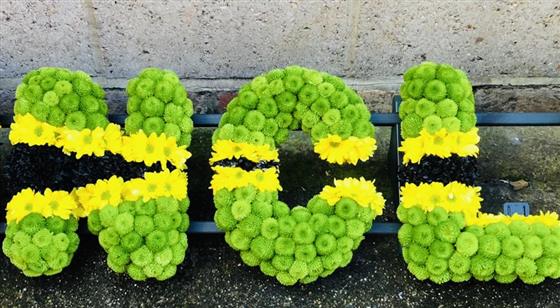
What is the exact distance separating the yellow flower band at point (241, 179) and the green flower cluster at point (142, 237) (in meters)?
0.21

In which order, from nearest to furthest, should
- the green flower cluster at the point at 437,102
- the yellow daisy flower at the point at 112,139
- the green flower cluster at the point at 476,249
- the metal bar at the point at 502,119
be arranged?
the green flower cluster at the point at 476,249 < the green flower cluster at the point at 437,102 < the yellow daisy flower at the point at 112,139 < the metal bar at the point at 502,119

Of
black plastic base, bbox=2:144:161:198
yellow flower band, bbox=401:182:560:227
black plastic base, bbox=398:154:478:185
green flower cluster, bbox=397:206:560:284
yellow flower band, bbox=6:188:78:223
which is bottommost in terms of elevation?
green flower cluster, bbox=397:206:560:284

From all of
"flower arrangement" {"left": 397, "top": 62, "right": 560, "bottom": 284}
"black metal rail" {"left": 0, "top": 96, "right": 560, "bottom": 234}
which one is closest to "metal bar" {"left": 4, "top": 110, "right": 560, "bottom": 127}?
"black metal rail" {"left": 0, "top": 96, "right": 560, "bottom": 234}

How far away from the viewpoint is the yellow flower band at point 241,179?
2930 millimetres

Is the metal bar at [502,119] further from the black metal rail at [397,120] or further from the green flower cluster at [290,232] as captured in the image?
the green flower cluster at [290,232]

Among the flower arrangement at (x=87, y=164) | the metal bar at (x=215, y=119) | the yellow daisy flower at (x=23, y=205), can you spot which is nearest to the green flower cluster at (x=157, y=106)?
the flower arrangement at (x=87, y=164)

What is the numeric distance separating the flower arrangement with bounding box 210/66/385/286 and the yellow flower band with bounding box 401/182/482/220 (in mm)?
134

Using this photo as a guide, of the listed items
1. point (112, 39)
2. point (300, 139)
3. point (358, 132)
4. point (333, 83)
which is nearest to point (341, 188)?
point (358, 132)

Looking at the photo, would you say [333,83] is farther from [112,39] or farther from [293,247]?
[112,39]

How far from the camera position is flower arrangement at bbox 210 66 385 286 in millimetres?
2848

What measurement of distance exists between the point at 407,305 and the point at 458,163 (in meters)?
0.63

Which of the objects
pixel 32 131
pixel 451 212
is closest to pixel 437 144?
pixel 451 212

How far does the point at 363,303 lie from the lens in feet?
9.84

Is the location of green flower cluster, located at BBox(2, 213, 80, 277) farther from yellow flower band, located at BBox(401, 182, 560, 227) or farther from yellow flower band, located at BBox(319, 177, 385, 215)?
yellow flower band, located at BBox(401, 182, 560, 227)
